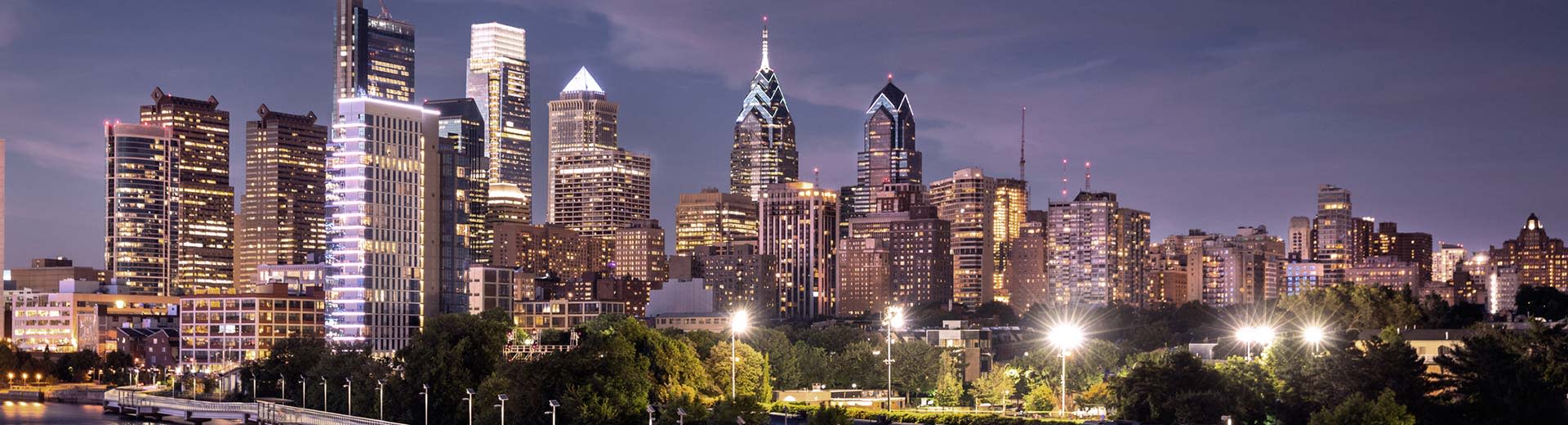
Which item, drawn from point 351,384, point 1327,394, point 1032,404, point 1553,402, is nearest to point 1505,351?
point 1553,402

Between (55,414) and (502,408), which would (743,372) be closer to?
(502,408)

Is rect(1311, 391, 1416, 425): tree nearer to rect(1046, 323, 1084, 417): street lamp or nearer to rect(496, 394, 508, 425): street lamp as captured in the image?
rect(1046, 323, 1084, 417): street lamp

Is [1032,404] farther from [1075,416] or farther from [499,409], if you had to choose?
[499,409]

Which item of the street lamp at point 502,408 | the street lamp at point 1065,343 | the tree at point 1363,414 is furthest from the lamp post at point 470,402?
the tree at point 1363,414

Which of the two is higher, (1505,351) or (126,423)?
(1505,351)

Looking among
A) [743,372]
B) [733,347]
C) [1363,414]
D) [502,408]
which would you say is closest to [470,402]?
[502,408]

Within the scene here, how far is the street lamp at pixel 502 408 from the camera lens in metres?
104

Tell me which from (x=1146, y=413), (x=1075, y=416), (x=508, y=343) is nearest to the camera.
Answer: (x=1146, y=413)

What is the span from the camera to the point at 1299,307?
522 ft

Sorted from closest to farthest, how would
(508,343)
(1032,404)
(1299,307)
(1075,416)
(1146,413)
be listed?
(1146,413)
(1075,416)
(1032,404)
(508,343)
(1299,307)

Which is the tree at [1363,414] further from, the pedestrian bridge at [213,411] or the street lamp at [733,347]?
the pedestrian bridge at [213,411]

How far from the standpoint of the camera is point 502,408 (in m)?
103

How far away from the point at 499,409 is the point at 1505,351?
62082 millimetres

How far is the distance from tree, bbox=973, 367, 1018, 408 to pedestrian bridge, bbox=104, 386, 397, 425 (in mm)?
47068
